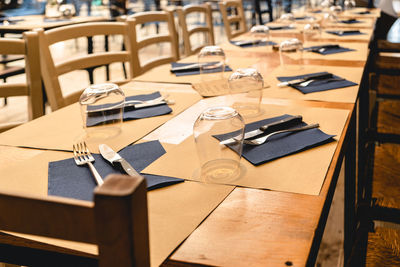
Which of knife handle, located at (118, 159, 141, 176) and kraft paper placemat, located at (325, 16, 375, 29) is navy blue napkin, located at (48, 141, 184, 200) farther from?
kraft paper placemat, located at (325, 16, 375, 29)

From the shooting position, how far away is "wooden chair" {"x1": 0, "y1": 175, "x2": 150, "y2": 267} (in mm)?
336

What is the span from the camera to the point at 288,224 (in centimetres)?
65

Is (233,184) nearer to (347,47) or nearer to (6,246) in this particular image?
(6,246)

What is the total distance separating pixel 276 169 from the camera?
0.85 m

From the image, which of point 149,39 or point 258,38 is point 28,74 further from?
point 258,38

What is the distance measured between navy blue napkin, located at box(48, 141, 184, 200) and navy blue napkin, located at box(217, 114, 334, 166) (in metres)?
0.17

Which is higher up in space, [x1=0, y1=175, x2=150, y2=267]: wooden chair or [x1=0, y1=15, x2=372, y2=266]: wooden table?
[x1=0, y1=175, x2=150, y2=267]: wooden chair

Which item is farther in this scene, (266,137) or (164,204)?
(266,137)

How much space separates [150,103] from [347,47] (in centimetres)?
134

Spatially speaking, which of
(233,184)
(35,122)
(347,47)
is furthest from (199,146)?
(347,47)

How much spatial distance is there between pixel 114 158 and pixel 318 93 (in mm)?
772

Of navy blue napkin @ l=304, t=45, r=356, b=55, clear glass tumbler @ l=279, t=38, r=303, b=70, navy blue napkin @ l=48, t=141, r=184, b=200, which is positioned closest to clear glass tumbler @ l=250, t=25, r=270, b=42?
navy blue napkin @ l=304, t=45, r=356, b=55

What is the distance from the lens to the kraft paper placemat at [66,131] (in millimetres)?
1048

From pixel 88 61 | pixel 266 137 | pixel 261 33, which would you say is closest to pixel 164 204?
pixel 266 137
